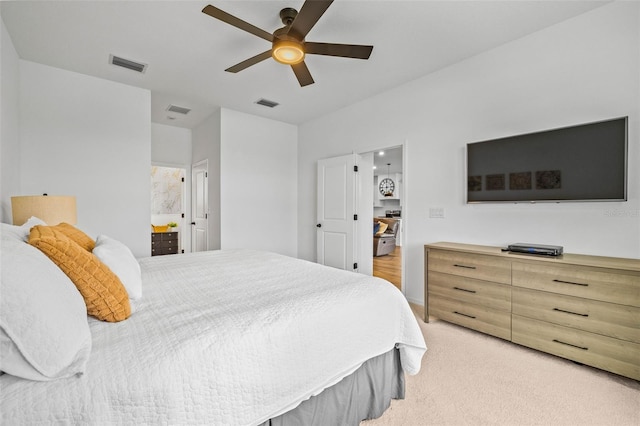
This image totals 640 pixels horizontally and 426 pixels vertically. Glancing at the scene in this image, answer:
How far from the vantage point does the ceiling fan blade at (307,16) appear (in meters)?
1.74

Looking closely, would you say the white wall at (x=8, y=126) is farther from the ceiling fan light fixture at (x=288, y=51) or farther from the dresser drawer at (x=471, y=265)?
the dresser drawer at (x=471, y=265)

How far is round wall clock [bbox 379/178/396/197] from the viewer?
10.1 metres

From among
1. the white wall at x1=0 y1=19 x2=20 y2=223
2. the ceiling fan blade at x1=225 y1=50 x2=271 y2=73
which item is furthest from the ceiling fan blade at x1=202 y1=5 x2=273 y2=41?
the white wall at x1=0 y1=19 x2=20 y2=223

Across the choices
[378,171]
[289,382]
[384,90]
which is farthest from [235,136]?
[378,171]

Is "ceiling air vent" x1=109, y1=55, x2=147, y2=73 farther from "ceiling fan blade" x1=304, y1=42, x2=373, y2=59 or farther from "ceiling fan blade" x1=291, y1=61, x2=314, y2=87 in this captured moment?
"ceiling fan blade" x1=304, y1=42, x2=373, y2=59

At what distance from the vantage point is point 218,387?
3.13 ft

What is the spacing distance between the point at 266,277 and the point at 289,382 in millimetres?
767

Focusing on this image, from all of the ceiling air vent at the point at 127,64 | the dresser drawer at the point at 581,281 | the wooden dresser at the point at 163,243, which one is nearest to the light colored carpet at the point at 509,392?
the dresser drawer at the point at 581,281

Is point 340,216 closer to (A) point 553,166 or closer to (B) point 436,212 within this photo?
(B) point 436,212

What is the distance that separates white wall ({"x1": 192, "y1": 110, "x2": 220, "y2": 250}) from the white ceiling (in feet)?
3.14

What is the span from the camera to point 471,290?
2566 millimetres

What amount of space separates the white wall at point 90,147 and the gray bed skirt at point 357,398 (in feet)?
11.1

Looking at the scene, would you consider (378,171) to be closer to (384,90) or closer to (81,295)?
(384,90)

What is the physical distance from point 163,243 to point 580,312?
623 centimetres
